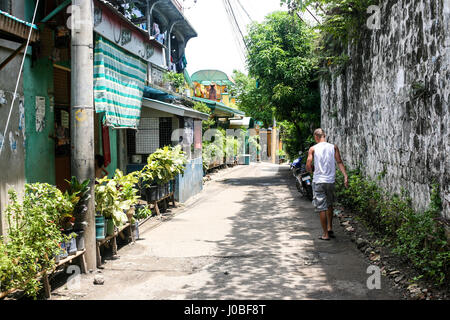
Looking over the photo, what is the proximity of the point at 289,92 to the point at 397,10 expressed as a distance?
1050cm

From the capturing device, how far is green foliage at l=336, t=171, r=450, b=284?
458 centimetres

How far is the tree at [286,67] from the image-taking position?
17.5 metres

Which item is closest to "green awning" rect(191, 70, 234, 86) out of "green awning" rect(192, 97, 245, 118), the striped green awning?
"green awning" rect(192, 97, 245, 118)

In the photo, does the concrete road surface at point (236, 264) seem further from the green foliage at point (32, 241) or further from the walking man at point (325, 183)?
the green foliage at point (32, 241)

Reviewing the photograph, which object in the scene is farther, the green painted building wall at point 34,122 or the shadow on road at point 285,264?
the green painted building wall at point 34,122

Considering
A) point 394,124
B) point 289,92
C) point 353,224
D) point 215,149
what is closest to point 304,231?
point 353,224

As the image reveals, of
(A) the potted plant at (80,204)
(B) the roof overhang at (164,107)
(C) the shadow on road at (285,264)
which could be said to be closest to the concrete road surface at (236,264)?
(C) the shadow on road at (285,264)

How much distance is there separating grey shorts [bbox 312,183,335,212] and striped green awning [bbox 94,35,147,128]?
395cm

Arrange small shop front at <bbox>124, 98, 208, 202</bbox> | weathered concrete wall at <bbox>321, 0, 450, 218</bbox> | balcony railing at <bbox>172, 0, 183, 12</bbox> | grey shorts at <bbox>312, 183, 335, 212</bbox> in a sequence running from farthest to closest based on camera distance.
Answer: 1. balcony railing at <bbox>172, 0, 183, 12</bbox>
2. small shop front at <bbox>124, 98, 208, 202</bbox>
3. grey shorts at <bbox>312, 183, 335, 212</bbox>
4. weathered concrete wall at <bbox>321, 0, 450, 218</bbox>

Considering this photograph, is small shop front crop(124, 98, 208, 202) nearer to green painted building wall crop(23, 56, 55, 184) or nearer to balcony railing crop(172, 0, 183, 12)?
green painted building wall crop(23, 56, 55, 184)

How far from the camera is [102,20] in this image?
7.35 metres

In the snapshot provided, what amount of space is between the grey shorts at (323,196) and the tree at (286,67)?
940 cm
